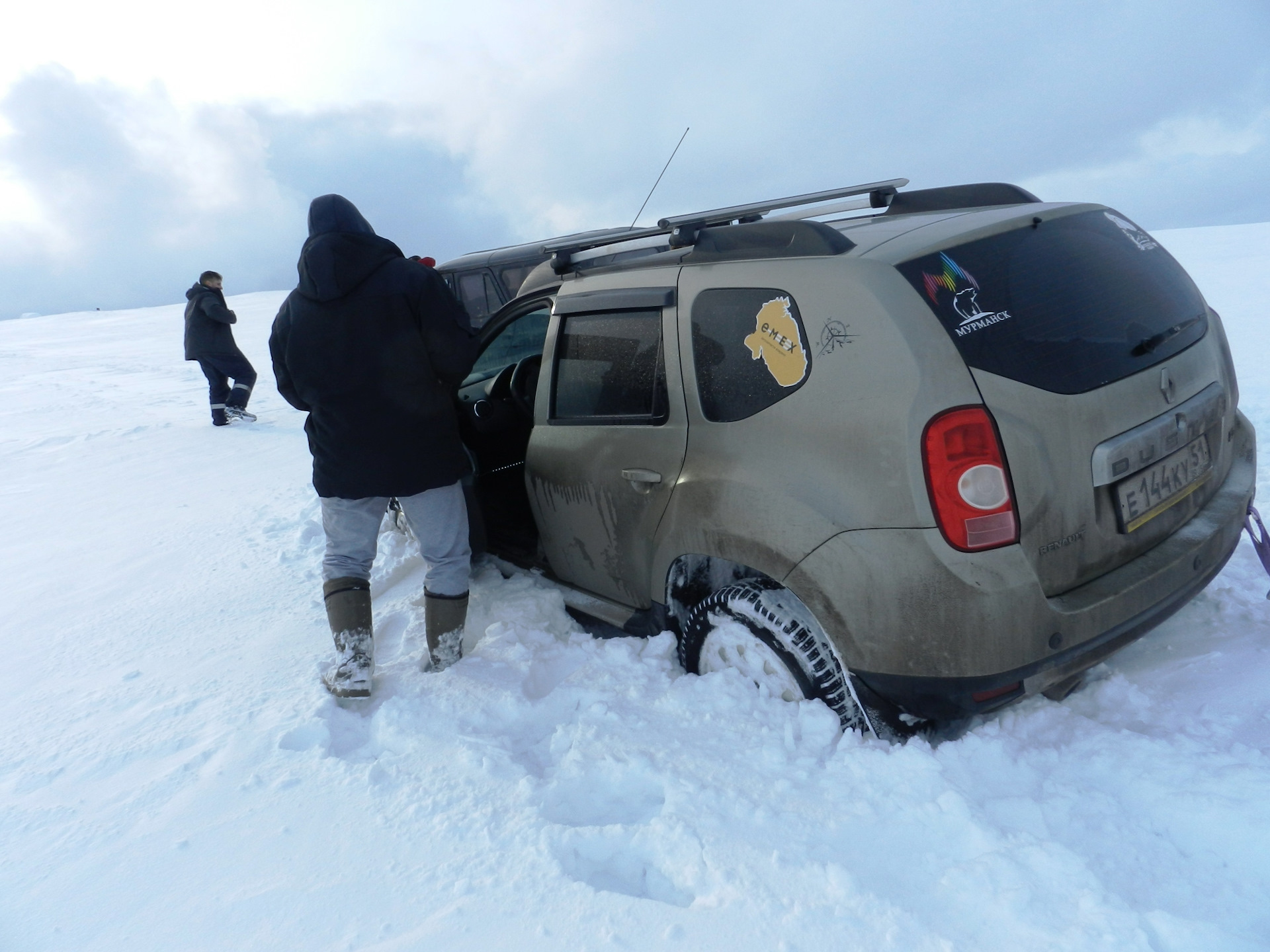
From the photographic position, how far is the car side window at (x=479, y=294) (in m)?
11.5

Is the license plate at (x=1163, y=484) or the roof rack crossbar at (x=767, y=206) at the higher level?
the roof rack crossbar at (x=767, y=206)

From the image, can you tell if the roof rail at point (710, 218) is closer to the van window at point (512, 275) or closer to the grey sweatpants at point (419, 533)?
the grey sweatpants at point (419, 533)

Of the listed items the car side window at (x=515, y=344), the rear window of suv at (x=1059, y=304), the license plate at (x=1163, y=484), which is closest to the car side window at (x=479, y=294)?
the car side window at (x=515, y=344)

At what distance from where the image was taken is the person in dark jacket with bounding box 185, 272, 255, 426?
368 inches

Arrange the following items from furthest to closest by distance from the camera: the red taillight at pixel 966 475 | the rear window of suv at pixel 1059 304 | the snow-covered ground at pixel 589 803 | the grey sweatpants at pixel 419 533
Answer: the grey sweatpants at pixel 419 533
the rear window of suv at pixel 1059 304
the red taillight at pixel 966 475
the snow-covered ground at pixel 589 803

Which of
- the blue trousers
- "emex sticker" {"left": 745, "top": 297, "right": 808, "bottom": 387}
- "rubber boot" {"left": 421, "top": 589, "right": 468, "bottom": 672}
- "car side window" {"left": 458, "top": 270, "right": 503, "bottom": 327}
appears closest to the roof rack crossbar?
"emex sticker" {"left": 745, "top": 297, "right": 808, "bottom": 387}

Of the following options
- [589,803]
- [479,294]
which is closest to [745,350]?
[589,803]

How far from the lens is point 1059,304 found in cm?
232

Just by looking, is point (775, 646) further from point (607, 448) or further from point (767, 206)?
point (767, 206)

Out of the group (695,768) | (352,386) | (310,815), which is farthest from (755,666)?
(352,386)

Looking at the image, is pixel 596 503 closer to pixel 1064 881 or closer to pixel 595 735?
pixel 595 735

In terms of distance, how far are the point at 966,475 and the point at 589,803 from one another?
1.37 meters

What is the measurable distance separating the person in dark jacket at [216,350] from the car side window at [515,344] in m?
6.28

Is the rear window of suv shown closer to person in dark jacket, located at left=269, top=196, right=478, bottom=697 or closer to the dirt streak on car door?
the dirt streak on car door
